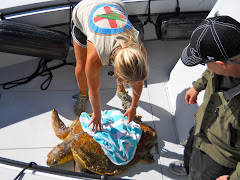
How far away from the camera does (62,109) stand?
267 cm

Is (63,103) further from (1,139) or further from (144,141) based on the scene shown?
(144,141)

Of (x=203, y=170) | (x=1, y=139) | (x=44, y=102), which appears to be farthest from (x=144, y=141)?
(x=1, y=139)

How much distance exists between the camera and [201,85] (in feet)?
5.70

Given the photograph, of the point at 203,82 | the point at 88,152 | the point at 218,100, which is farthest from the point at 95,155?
the point at 218,100

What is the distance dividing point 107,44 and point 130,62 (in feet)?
0.73

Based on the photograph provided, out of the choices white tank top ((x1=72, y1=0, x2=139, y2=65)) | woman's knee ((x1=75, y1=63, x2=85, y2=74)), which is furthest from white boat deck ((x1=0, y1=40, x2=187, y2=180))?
white tank top ((x1=72, y1=0, x2=139, y2=65))

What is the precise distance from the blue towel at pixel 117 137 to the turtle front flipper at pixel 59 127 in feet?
0.80

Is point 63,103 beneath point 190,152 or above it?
beneath

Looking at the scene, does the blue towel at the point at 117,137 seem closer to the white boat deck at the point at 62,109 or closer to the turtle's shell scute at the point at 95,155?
the turtle's shell scute at the point at 95,155

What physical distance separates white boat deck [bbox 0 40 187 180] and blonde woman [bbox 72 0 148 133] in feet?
1.76

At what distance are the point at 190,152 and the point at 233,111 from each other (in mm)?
728

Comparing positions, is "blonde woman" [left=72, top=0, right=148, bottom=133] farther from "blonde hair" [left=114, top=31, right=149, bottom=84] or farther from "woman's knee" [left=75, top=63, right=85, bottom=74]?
"woman's knee" [left=75, top=63, right=85, bottom=74]

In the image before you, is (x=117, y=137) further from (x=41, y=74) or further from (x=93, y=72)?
(x=41, y=74)

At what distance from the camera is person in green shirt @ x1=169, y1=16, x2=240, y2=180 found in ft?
3.91
